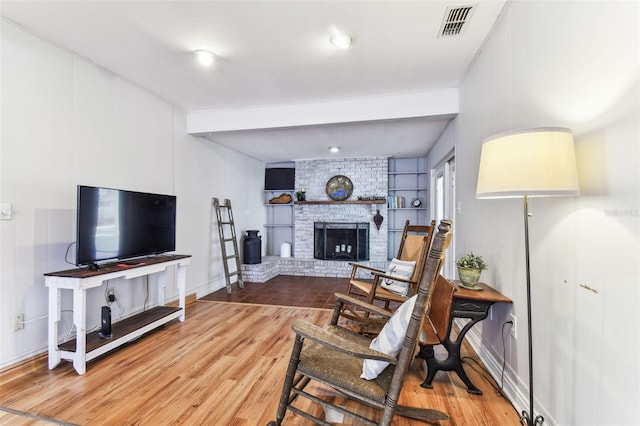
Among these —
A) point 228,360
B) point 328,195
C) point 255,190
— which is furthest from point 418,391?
point 255,190

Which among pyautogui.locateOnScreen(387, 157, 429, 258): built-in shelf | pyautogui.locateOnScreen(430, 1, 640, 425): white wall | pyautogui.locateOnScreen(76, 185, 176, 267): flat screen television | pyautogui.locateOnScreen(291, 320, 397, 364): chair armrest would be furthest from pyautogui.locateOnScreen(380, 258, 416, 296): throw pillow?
pyautogui.locateOnScreen(387, 157, 429, 258): built-in shelf

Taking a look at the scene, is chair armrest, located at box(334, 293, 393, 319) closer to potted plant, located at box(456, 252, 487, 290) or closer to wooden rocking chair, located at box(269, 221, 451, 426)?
wooden rocking chair, located at box(269, 221, 451, 426)

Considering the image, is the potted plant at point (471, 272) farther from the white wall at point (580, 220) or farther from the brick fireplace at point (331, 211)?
the brick fireplace at point (331, 211)

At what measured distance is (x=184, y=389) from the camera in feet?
6.14

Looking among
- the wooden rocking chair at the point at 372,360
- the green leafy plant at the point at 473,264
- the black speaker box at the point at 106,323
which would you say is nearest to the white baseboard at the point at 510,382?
the wooden rocking chair at the point at 372,360

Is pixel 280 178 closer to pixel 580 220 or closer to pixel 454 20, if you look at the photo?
pixel 454 20

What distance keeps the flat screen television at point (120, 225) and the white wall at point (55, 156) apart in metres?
0.33

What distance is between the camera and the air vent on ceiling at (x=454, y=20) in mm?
1827

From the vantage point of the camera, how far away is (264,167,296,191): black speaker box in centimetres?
627

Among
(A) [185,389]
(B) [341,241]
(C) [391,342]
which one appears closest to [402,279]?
(C) [391,342]

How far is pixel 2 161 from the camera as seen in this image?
1.97 meters

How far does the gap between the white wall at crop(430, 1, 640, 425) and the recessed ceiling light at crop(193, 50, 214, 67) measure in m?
2.18

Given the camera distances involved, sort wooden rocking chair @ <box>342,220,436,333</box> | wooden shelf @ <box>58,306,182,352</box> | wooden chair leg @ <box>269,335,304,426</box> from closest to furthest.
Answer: wooden chair leg @ <box>269,335,304,426</box> < wooden shelf @ <box>58,306,182,352</box> < wooden rocking chair @ <box>342,220,436,333</box>

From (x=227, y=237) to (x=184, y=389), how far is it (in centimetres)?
313
